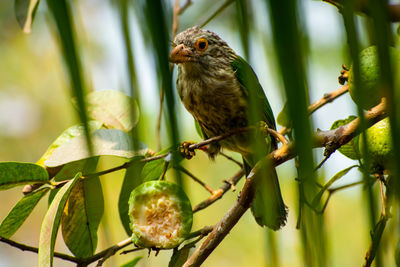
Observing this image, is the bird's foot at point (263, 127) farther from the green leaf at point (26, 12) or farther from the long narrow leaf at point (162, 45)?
the green leaf at point (26, 12)

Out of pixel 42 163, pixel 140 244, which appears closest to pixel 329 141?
pixel 140 244

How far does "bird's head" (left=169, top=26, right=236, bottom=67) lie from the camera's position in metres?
2.66

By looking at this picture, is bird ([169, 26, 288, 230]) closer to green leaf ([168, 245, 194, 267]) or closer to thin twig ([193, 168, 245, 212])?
thin twig ([193, 168, 245, 212])

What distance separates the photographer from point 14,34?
24.7ft

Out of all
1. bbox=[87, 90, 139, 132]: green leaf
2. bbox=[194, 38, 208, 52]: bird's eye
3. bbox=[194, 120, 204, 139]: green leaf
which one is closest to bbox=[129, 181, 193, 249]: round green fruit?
bbox=[87, 90, 139, 132]: green leaf

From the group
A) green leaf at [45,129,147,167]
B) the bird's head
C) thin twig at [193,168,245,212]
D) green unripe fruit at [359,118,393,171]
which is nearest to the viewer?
green unripe fruit at [359,118,393,171]

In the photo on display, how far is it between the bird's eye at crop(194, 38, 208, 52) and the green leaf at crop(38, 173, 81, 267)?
4.98 ft

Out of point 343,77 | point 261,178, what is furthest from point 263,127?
point 343,77

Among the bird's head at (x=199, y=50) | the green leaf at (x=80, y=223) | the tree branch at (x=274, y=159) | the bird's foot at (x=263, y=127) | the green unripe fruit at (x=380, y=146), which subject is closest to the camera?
the bird's foot at (x=263, y=127)

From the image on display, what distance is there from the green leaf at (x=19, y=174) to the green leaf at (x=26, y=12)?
1.66ft

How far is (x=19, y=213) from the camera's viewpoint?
1.54m

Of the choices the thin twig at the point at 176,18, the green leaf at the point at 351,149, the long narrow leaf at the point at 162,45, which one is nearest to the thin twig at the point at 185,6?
the thin twig at the point at 176,18

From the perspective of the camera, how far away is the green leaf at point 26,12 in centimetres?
172

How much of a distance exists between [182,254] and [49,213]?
0.46 m
